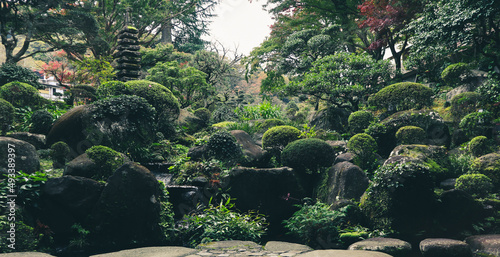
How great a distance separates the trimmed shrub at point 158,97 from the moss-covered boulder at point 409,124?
7539mm

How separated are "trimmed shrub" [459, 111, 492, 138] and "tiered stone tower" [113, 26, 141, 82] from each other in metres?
14.2

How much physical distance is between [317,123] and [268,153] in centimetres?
432

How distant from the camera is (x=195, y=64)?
22375 millimetres

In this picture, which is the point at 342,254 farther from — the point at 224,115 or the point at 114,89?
the point at 224,115

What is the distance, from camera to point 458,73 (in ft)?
44.3

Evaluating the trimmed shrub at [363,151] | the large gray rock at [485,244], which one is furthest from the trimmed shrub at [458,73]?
the large gray rock at [485,244]

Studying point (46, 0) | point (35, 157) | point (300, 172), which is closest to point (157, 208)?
point (35, 157)

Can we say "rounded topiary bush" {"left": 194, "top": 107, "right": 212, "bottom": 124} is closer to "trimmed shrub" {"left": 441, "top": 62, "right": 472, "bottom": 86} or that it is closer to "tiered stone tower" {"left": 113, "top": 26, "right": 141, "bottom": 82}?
"tiered stone tower" {"left": 113, "top": 26, "right": 141, "bottom": 82}

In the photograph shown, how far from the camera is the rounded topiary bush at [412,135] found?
10.6 meters

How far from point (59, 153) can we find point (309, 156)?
22.6ft

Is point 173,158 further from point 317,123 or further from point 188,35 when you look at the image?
point 188,35

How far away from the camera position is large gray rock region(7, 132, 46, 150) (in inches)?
410

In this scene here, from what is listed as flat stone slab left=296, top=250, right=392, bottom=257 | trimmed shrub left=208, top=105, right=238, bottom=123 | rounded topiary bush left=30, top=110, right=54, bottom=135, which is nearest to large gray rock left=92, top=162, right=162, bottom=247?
flat stone slab left=296, top=250, right=392, bottom=257

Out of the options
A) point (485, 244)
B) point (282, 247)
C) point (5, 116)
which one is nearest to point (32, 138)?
point (5, 116)
